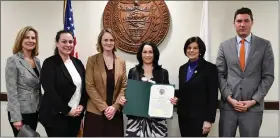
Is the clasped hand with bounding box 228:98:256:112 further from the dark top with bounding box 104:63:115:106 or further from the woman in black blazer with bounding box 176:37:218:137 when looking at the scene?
the dark top with bounding box 104:63:115:106

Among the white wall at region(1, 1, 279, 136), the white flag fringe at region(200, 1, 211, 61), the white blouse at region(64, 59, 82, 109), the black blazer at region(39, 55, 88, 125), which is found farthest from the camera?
the white wall at region(1, 1, 279, 136)

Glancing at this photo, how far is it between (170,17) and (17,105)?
2.00 metres

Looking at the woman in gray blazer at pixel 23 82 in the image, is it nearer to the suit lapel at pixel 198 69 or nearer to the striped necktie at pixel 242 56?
the suit lapel at pixel 198 69

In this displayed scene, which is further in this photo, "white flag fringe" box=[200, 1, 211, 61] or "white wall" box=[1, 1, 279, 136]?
"white wall" box=[1, 1, 279, 136]

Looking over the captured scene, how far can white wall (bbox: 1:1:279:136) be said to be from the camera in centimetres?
315

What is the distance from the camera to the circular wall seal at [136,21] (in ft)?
10.4

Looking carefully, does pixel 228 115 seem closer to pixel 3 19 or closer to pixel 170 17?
pixel 170 17

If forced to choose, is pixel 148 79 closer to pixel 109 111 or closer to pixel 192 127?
pixel 109 111

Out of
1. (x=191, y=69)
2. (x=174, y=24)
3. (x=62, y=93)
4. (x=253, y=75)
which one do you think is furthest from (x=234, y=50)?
(x=62, y=93)

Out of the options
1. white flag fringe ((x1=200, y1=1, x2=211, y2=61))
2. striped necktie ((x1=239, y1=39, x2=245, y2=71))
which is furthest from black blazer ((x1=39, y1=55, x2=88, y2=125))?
white flag fringe ((x1=200, y1=1, x2=211, y2=61))

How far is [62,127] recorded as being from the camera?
225 cm

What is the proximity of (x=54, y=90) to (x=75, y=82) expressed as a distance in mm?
201

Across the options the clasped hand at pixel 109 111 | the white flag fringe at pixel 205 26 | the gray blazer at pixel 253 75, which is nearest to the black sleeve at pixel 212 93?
the gray blazer at pixel 253 75

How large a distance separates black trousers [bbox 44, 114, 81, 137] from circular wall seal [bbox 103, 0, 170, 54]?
1244 mm
